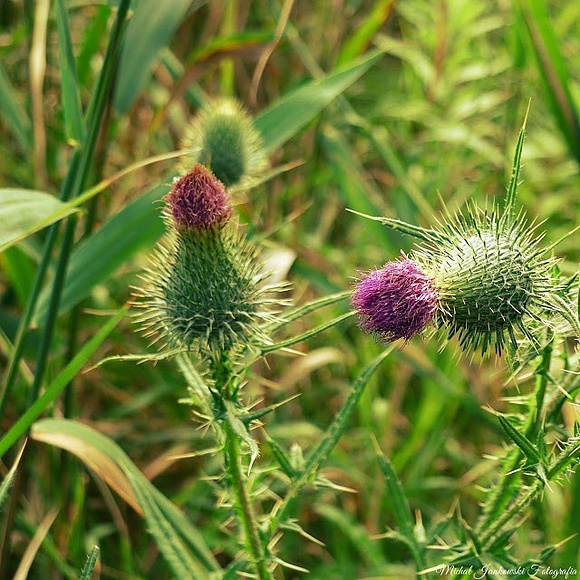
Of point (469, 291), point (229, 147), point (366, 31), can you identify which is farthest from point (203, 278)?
point (366, 31)

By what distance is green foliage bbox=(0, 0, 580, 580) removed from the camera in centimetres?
162

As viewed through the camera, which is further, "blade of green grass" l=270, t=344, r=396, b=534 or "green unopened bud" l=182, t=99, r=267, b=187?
"green unopened bud" l=182, t=99, r=267, b=187

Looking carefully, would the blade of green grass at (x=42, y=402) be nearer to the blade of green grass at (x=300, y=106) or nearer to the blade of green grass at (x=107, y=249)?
the blade of green grass at (x=107, y=249)

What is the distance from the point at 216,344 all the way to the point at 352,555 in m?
1.67

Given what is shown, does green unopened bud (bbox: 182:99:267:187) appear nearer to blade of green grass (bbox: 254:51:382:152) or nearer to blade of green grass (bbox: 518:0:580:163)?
blade of green grass (bbox: 254:51:382:152)

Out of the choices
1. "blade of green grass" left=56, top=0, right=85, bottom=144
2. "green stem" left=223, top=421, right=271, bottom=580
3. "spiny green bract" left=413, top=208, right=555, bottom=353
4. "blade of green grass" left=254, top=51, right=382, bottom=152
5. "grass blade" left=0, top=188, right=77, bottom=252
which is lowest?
"green stem" left=223, top=421, right=271, bottom=580

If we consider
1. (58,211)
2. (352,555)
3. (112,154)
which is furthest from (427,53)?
(58,211)

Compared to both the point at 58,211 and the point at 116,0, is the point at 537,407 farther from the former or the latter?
the point at 116,0

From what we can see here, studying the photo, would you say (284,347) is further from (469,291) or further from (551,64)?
(551,64)

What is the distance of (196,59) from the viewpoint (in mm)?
2707

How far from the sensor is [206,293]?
159 cm

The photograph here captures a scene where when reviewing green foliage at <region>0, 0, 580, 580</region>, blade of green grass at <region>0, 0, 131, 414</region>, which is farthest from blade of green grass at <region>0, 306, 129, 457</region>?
blade of green grass at <region>0, 0, 131, 414</region>

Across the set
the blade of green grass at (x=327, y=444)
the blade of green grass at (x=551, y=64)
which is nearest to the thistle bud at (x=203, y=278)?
the blade of green grass at (x=327, y=444)

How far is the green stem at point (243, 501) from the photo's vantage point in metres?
1.47
